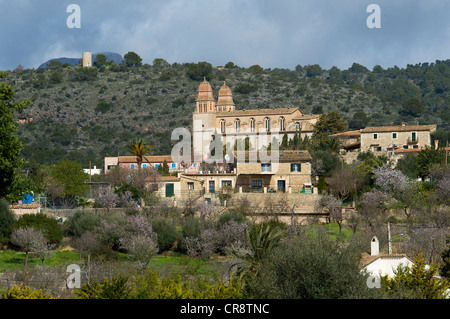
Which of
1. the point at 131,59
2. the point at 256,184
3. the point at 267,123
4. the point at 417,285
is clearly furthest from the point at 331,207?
the point at 131,59

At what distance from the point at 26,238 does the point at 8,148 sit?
19416mm

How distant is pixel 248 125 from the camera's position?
84.9 m

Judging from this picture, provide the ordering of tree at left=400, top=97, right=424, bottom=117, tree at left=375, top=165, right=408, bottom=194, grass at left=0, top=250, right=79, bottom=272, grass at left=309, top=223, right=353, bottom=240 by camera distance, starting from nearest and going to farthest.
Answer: grass at left=0, top=250, right=79, bottom=272 < grass at left=309, top=223, right=353, bottom=240 < tree at left=375, top=165, right=408, bottom=194 < tree at left=400, top=97, right=424, bottom=117

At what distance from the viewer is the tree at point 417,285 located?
24062 millimetres

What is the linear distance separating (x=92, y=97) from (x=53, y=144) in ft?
71.1

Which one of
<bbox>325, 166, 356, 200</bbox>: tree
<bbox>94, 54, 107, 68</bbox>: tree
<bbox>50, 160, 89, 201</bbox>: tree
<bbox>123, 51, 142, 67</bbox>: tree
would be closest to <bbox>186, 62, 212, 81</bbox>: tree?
<bbox>123, 51, 142, 67</bbox>: tree

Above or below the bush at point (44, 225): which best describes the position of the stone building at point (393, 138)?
above

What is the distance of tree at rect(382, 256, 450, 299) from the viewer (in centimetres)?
2406

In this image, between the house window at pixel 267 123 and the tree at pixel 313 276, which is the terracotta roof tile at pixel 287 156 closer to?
the house window at pixel 267 123

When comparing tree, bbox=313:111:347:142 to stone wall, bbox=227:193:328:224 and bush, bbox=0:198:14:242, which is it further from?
Result: bush, bbox=0:198:14:242

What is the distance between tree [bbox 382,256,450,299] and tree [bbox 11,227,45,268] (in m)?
22.5

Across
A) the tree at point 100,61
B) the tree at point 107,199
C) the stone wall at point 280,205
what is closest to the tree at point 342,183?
the stone wall at point 280,205

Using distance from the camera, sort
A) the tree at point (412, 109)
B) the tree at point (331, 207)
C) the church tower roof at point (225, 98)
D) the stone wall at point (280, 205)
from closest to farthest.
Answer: the tree at point (331, 207) < the stone wall at point (280, 205) < the church tower roof at point (225, 98) < the tree at point (412, 109)

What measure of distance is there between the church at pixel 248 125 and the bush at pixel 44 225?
35.2m
